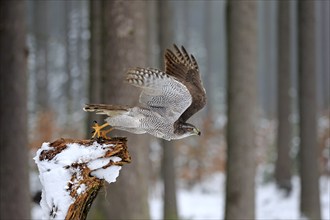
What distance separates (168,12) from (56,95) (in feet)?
94.7

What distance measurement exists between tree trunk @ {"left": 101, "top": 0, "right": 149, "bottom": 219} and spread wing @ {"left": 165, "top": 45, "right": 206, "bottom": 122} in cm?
155

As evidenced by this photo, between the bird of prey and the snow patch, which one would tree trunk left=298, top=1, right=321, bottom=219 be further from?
the snow patch

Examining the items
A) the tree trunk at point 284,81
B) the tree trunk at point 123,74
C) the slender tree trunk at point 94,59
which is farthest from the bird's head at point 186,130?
the tree trunk at point 284,81

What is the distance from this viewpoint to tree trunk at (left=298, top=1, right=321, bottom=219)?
11.4m

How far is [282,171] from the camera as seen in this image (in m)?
16.0

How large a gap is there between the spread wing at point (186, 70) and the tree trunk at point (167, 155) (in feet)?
24.3

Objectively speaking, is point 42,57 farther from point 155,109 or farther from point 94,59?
point 155,109

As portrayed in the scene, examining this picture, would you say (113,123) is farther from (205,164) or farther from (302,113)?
(205,164)

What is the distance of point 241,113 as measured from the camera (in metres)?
7.86

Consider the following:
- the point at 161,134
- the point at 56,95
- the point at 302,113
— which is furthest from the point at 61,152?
the point at 56,95

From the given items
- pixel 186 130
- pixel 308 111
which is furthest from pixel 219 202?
pixel 186 130

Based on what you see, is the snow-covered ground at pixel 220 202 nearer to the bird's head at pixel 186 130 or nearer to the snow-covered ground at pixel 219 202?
the snow-covered ground at pixel 219 202

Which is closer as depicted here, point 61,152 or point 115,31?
point 61,152

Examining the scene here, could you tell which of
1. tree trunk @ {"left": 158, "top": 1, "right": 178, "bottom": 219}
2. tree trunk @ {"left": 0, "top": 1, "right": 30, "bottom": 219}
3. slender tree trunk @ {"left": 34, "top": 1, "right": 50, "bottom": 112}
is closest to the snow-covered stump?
tree trunk @ {"left": 0, "top": 1, "right": 30, "bottom": 219}
